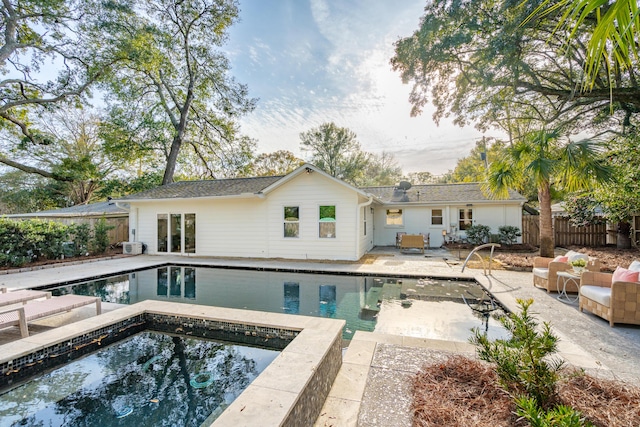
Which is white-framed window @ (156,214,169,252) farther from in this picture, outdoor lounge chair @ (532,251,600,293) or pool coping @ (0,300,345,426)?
outdoor lounge chair @ (532,251,600,293)

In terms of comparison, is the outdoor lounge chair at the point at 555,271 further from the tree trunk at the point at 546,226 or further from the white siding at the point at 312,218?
the white siding at the point at 312,218

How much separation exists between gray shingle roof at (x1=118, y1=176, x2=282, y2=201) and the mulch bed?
9922 mm

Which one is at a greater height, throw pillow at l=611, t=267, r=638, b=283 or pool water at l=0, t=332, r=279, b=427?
throw pillow at l=611, t=267, r=638, b=283

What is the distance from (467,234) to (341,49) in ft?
33.9

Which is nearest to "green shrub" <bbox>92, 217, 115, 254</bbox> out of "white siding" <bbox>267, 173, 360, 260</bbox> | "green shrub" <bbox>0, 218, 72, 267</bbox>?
"green shrub" <bbox>0, 218, 72, 267</bbox>

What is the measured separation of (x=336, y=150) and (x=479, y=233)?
17.3 meters

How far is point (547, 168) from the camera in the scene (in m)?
8.16

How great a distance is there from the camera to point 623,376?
118 inches

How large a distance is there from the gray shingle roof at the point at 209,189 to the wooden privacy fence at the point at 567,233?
12.8 meters

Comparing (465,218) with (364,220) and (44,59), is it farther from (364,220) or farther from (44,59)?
(44,59)

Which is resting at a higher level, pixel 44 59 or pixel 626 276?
pixel 44 59

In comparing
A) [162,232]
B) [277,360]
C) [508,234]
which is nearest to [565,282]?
[277,360]

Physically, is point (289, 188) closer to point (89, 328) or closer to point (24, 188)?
point (89, 328)

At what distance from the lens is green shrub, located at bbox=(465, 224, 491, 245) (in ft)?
45.1
